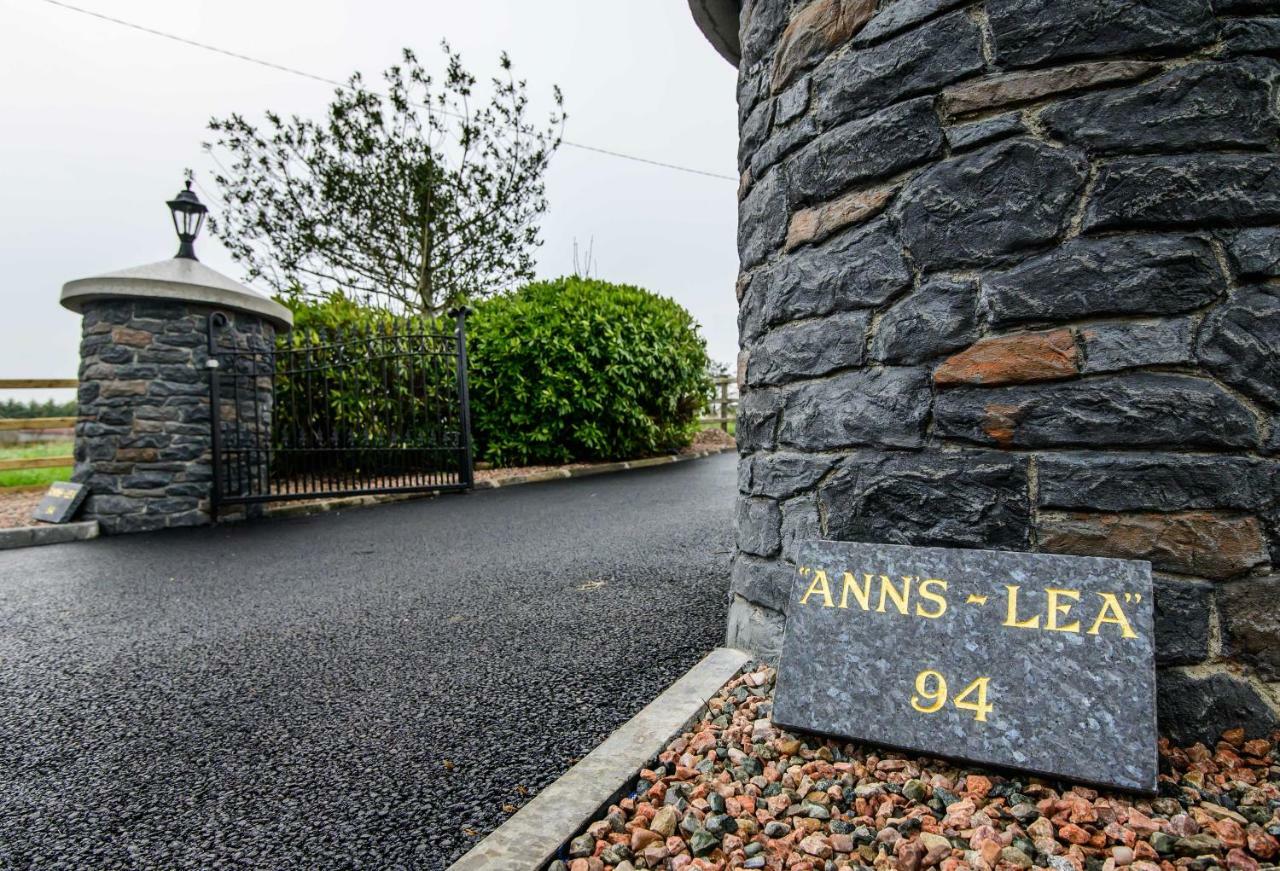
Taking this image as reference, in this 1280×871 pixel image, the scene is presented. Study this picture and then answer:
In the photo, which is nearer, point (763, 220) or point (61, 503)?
point (763, 220)

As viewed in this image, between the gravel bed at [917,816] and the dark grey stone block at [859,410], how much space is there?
802 millimetres

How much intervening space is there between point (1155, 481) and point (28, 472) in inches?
478

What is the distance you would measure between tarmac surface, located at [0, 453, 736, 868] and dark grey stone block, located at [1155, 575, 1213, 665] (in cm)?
132

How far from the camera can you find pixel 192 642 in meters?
2.66

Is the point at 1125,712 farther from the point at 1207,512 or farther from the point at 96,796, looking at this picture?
the point at 96,796

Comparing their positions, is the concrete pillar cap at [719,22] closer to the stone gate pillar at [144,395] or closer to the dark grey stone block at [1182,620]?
the dark grey stone block at [1182,620]

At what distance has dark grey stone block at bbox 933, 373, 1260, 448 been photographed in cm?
148

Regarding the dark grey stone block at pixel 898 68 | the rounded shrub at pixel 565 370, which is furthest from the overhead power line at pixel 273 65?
the dark grey stone block at pixel 898 68

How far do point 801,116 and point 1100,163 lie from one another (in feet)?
2.73

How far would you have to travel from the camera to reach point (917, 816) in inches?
50.8

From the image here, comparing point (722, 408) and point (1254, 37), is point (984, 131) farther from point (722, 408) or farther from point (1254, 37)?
point (722, 408)

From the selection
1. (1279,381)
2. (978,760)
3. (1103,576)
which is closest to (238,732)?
(978,760)

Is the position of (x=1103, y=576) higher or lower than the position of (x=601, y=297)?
lower

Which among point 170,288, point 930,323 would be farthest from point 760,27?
point 170,288
